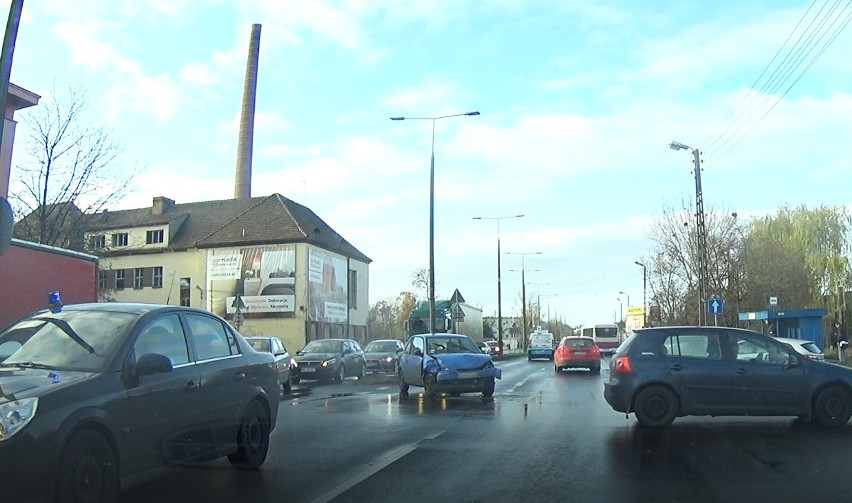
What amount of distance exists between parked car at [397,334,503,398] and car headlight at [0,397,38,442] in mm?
12134

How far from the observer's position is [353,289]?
2290 inches

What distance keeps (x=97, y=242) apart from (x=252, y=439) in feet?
128

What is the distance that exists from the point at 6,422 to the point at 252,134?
5282 centimetres

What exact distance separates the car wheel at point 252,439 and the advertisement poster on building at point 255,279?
41800 mm

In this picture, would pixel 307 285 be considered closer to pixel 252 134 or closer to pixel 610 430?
pixel 252 134

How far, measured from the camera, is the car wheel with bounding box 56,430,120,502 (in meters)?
5.30

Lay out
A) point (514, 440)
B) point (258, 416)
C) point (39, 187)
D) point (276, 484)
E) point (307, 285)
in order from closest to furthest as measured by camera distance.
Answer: point (276, 484), point (258, 416), point (514, 440), point (39, 187), point (307, 285)

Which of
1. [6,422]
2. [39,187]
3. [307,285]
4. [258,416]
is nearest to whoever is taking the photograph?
[6,422]

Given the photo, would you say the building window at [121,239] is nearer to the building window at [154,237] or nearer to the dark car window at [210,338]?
the building window at [154,237]

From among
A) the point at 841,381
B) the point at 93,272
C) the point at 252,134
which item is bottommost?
the point at 841,381

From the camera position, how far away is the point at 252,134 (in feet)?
184

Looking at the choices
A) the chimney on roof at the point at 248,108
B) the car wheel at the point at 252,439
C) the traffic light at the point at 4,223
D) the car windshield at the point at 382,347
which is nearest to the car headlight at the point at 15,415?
the car wheel at the point at 252,439

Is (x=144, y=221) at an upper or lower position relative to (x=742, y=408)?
upper

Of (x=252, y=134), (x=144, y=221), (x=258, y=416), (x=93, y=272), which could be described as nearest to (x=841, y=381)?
(x=258, y=416)
